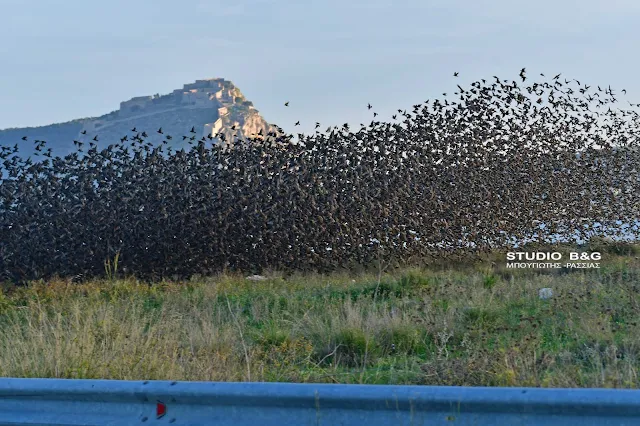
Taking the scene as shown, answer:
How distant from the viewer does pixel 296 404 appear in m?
3.51

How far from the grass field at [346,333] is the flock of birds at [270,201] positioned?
1.32 meters

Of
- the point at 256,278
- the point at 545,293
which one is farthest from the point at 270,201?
the point at 545,293

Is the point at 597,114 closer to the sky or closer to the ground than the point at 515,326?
closer to the sky

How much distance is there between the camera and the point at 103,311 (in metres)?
7.48

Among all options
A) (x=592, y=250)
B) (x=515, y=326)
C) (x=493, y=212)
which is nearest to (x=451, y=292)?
(x=515, y=326)

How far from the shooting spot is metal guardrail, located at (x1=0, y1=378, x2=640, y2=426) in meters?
3.21

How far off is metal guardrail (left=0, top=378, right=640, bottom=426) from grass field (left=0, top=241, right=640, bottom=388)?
1.30m

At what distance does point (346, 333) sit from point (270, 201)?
5582mm

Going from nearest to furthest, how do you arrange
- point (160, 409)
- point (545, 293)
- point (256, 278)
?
point (160, 409)
point (545, 293)
point (256, 278)

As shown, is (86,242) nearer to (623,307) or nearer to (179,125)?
(623,307)

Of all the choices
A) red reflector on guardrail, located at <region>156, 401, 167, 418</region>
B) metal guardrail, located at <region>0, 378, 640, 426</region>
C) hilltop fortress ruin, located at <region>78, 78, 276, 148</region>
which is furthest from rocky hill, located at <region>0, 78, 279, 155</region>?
red reflector on guardrail, located at <region>156, 401, 167, 418</region>

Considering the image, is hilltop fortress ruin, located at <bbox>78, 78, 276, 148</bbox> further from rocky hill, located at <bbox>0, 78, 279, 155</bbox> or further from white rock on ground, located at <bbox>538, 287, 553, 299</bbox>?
white rock on ground, located at <bbox>538, 287, 553, 299</bbox>

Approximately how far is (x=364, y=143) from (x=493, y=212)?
2768 millimetres

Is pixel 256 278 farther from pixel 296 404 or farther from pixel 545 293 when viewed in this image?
pixel 296 404
